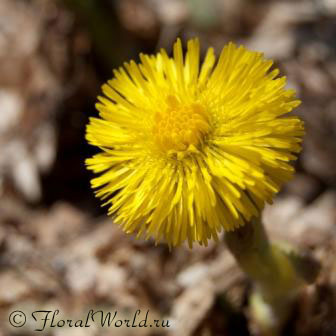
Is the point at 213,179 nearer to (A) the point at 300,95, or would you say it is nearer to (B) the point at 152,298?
(B) the point at 152,298

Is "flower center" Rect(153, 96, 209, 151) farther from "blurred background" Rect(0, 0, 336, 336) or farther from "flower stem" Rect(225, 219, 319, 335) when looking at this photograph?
"blurred background" Rect(0, 0, 336, 336)
